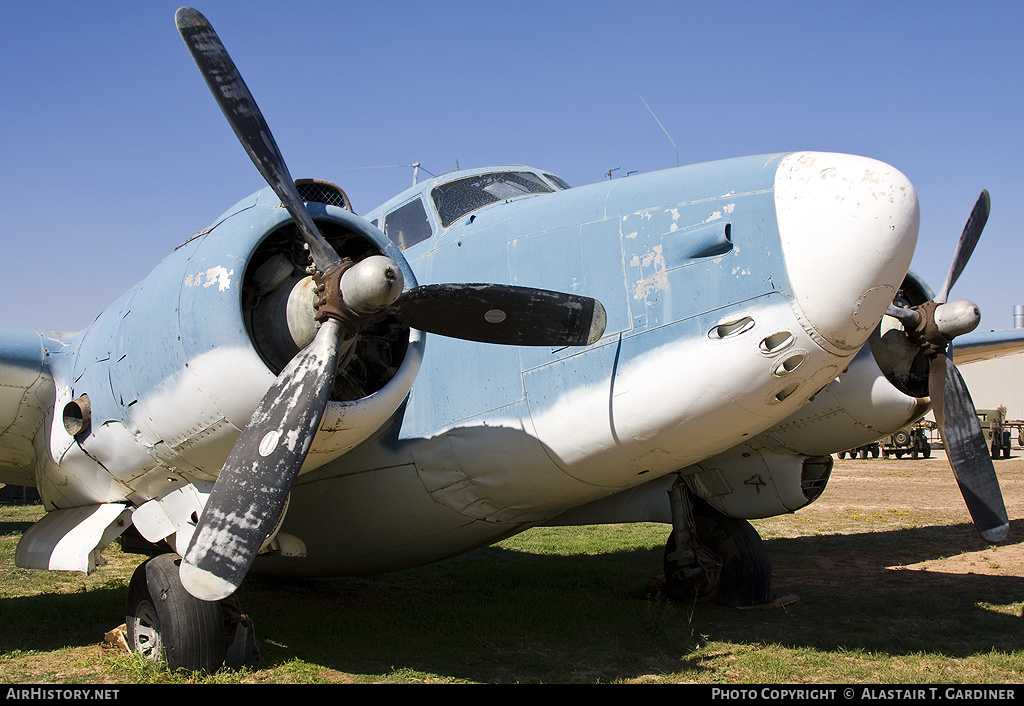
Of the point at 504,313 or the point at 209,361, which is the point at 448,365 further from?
the point at 209,361

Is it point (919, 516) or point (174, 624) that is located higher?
point (174, 624)

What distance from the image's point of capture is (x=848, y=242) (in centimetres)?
466

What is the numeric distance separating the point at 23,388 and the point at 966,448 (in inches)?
322

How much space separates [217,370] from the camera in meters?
5.25

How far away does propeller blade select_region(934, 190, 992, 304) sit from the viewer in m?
7.40

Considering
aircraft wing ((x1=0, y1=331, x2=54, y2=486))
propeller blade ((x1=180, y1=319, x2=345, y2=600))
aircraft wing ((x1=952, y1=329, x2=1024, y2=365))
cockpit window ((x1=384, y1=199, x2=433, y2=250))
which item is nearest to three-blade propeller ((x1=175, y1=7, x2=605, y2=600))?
propeller blade ((x1=180, y1=319, x2=345, y2=600))

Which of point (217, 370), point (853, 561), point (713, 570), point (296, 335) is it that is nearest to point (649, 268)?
point (296, 335)

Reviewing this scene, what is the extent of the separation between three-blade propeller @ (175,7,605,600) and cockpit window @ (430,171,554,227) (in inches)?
71.2

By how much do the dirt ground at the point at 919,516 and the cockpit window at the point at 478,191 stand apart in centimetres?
715

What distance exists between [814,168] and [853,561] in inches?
304

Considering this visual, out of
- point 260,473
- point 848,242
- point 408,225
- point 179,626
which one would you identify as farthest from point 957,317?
point 179,626

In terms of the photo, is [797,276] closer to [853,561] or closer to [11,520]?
[853,561]

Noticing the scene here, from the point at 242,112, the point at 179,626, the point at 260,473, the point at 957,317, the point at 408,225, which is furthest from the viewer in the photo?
the point at 408,225

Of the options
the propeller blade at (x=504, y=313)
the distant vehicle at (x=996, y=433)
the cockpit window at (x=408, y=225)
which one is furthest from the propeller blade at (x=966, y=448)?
the distant vehicle at (x=996, y=433)
